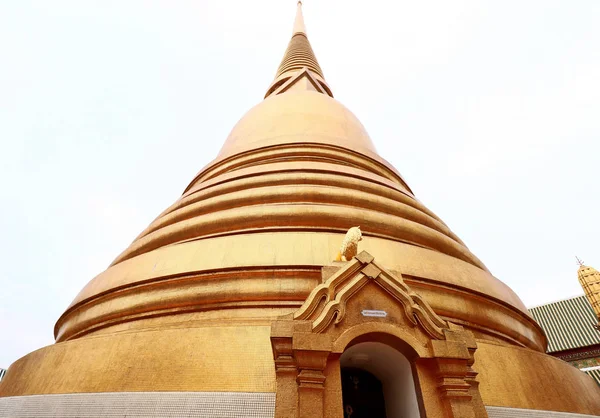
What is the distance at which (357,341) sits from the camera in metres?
3.21

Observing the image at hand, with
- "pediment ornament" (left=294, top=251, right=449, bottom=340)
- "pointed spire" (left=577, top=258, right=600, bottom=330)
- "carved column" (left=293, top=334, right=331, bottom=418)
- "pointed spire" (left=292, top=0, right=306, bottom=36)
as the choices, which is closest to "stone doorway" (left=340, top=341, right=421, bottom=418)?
"pediment ornament" (left=294, top=251, right=449, bottom=340)

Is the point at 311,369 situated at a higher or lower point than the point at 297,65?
lower

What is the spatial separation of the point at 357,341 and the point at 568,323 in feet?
67.5

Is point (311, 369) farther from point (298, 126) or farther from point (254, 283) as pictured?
point (298, 126)

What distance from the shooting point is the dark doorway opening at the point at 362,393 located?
12.2ft

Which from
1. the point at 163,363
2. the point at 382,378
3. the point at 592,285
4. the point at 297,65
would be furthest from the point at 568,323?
the point at 163,363

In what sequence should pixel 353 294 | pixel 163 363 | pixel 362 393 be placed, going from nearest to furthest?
1. pixel 353 294
2. pixel 163 363
3. pixel 362 393

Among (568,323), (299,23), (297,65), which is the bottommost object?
(568,323)

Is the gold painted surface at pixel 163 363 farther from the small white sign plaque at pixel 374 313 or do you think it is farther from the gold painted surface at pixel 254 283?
the small white sign plaque at pixel 374 313

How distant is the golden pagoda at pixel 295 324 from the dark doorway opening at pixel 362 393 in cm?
1

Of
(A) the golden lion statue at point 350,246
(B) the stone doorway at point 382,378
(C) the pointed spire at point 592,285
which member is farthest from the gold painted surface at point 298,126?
(C) the pointed spire at point 592,285

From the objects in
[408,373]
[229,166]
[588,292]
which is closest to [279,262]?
[408,373]

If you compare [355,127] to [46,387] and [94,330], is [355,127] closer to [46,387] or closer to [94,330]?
[94,330]

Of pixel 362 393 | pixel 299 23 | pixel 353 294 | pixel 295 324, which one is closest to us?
pixel 295 324
